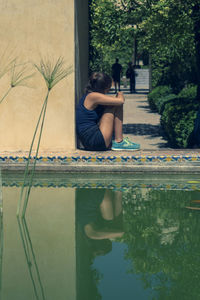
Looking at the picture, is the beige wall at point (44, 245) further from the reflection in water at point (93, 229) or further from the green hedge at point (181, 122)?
the green hedge at point (181, 122)

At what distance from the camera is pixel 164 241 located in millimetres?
5832

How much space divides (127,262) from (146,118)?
12024mm

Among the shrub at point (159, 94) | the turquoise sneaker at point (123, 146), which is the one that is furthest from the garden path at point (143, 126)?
the turquoise sneaker at point (123, 146)

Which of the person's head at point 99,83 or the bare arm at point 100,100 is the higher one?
the person's head at point 99,83

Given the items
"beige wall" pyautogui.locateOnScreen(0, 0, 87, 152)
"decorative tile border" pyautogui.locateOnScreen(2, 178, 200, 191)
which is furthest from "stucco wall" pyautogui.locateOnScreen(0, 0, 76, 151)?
"decorative tile border" pyautogui.locateOnScreen(2, 178, 200, 191)

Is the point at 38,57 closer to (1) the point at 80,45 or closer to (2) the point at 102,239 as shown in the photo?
(1) the point at 80,45

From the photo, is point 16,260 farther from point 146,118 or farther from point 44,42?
point 146,118

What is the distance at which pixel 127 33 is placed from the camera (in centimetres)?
1253

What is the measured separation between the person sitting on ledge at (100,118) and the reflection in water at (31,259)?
323cm

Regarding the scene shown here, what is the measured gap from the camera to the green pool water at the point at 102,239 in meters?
4.64

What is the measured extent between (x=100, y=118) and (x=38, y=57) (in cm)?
154

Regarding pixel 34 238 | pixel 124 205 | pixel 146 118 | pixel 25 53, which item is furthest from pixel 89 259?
pixel 146 118

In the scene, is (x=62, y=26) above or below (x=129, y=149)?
above

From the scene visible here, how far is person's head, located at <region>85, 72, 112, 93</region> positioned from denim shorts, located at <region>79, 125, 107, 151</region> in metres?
0.61
